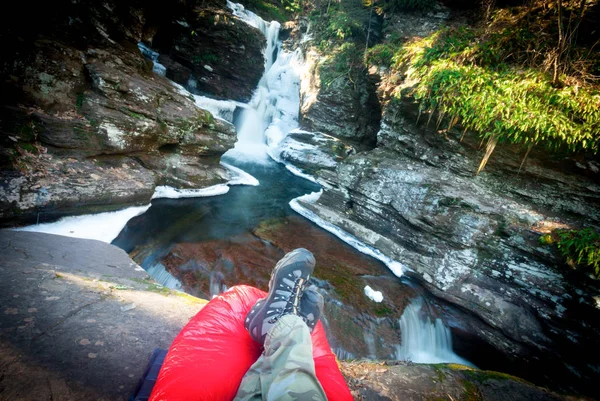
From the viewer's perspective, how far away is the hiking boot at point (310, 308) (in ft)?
7.20

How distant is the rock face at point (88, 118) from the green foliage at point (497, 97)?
690 centimetres

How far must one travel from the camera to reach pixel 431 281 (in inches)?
224

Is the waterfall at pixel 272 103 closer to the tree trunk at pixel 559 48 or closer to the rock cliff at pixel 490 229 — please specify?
the rock cliff at pixel 490 229

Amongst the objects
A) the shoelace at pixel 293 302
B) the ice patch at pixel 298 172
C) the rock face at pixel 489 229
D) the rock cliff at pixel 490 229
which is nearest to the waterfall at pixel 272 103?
the ice patch at pixel 298 172

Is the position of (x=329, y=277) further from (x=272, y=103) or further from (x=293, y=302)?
(x=272, y=103)

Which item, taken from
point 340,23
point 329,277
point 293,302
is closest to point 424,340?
point 329,277

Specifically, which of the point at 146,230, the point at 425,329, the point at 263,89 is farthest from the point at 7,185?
the point at 263,89

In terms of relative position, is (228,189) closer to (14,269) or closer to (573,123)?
(14,269)

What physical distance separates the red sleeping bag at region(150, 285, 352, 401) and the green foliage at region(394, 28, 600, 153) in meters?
6.04

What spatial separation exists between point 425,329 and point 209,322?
15.6 ft

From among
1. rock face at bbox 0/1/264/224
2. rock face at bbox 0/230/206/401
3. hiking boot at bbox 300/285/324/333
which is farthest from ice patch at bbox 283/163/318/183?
hiking boot at bbox 300/285/324/333

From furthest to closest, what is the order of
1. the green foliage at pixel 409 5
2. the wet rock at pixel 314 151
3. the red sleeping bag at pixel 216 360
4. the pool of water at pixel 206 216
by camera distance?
the wet rock at pixel 314 151, the green foliage at pixel 409 5, the pool of water at pixel 206 216, the red sleeping bag at pixel 216 360

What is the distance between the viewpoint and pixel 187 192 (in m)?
7.52

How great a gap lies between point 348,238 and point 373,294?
2213 millimetres
